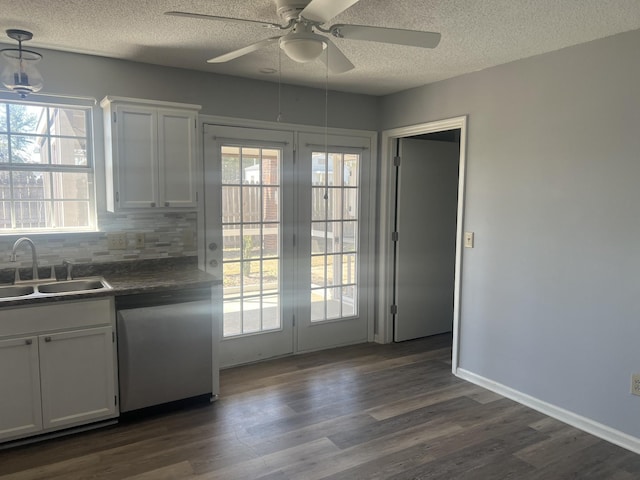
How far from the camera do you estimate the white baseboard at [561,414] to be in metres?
2.73

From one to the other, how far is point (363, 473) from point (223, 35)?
8.34 ft

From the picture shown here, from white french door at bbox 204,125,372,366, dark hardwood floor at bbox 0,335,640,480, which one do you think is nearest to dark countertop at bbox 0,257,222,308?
Answer: white french door at bbox 204,125,372,366

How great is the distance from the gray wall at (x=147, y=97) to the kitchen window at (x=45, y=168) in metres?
0.11

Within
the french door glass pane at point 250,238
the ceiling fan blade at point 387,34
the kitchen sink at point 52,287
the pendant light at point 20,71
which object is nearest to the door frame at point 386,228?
the french door glass pane at point 250,238

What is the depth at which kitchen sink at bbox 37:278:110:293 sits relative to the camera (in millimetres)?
2958

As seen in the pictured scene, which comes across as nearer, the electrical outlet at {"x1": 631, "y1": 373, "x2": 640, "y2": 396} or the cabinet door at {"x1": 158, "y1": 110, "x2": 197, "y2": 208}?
the electrical outlet at {"x1": 631, "y1": 373, "x2": 640, "y2": 396}

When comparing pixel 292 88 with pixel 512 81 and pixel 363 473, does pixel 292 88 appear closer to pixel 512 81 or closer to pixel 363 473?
pixel 512 81

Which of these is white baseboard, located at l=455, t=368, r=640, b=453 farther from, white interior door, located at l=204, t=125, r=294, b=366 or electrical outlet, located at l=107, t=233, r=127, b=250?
electrical outlet, located at l=107, t=233, r=127, b=250

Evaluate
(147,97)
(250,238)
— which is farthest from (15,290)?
(250,238)

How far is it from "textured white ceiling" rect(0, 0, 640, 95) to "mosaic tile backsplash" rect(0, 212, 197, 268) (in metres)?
1.11

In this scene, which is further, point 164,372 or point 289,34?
point 164,372

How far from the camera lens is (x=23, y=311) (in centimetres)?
256

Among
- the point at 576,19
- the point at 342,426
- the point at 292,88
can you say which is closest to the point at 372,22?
the point at 576,19

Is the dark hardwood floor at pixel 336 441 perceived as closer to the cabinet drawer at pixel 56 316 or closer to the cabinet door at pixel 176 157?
the cabinet drawer at pixel 56 316
